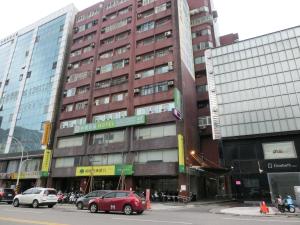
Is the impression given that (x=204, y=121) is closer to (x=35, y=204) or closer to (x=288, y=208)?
(x=288, y=208)

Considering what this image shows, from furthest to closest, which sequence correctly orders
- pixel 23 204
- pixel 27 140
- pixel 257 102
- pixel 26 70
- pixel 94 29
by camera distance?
pixel 26 70 < pixel 94 29 < pixel 27 140 < pixel 257 102 < pixel 23 204

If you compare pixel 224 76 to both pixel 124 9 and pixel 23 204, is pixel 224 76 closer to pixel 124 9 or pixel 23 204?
pixel 124 9

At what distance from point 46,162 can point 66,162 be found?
3785 mm

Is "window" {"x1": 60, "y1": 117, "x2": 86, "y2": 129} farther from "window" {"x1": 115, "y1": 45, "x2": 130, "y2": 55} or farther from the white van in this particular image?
the white van

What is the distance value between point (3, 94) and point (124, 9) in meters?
35.5

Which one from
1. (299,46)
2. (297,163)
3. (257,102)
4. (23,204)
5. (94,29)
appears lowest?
(23,204)

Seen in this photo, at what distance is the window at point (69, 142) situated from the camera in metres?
46.4

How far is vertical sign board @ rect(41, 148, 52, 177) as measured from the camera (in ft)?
151

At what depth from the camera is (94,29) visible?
2245 inches

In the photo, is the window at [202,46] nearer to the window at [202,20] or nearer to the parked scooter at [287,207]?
the window at [202,20]

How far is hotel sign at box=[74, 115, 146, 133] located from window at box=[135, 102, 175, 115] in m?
1.81

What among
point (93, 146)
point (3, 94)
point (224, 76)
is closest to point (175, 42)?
point (224, 76)

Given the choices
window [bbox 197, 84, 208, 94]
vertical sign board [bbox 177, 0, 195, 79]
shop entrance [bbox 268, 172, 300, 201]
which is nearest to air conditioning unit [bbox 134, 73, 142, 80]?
vertical sign board [bbox 177, 0, 195, 79]

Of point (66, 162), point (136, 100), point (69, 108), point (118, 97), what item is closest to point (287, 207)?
point (136, 100)
